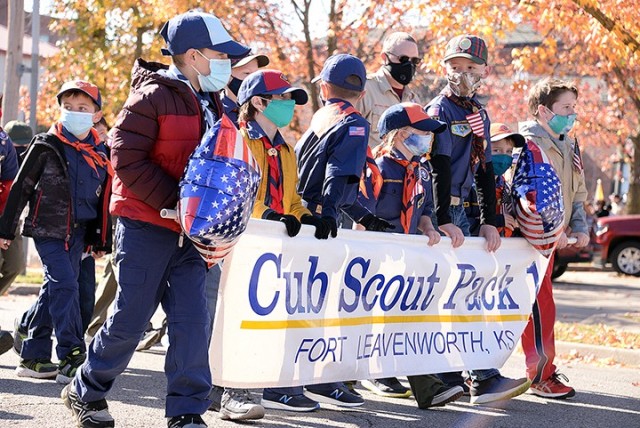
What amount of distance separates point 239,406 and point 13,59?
1199 centimetres

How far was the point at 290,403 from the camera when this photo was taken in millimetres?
6746

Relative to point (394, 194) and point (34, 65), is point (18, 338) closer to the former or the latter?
point (394, 194)

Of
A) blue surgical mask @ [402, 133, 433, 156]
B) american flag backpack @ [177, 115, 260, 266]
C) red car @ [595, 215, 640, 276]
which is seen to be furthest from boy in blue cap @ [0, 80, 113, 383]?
red car @ [595, 215, 640, 276]

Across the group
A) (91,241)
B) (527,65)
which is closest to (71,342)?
(91,241)

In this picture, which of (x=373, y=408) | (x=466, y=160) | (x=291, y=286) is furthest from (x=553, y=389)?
(x=291, y=286)

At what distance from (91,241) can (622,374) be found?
4475mm

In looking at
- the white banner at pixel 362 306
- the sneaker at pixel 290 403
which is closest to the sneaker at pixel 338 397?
the sneaker at pixel 290 403

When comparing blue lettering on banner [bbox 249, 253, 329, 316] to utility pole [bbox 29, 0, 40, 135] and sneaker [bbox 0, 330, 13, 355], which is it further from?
utility pole [bbox 29, 0, 40, 135]

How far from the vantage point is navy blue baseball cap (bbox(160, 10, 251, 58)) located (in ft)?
17.6

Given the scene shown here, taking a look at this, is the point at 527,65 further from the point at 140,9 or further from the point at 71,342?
the point at 140,9

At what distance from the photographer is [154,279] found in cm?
530

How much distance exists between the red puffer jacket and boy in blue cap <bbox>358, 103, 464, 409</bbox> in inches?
79.7

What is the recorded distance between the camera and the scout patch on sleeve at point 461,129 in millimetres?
7289

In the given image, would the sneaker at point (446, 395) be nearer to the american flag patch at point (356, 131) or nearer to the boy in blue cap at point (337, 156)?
the boy in blue cap at point (337, 156)
